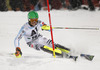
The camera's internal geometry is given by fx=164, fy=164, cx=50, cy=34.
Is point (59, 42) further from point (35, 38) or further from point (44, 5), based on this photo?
point (44, 5)

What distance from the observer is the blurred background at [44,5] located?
1211cm

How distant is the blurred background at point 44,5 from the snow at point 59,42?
0.63 metres

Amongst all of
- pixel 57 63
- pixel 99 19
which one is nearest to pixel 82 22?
pixel 99 19

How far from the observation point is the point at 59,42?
6234 millimetres

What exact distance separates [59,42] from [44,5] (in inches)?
289

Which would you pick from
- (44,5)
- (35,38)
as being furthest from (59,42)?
(44,5)

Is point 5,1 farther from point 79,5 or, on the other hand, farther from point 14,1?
point 79,5

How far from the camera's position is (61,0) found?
12398 millimetres

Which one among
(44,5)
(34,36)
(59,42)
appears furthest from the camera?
(44,5)

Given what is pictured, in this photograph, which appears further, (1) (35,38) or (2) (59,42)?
(2) (59,42)

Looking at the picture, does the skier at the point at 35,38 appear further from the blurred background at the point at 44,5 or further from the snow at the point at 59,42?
the blurred background at the point at 44,5

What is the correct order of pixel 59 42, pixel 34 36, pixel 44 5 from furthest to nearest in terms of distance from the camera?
pixel 44 5 < pixel 59 42 < pixel 34 36

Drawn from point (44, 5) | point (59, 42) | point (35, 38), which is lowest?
point (59, 42)

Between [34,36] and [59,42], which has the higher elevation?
[34,36]
